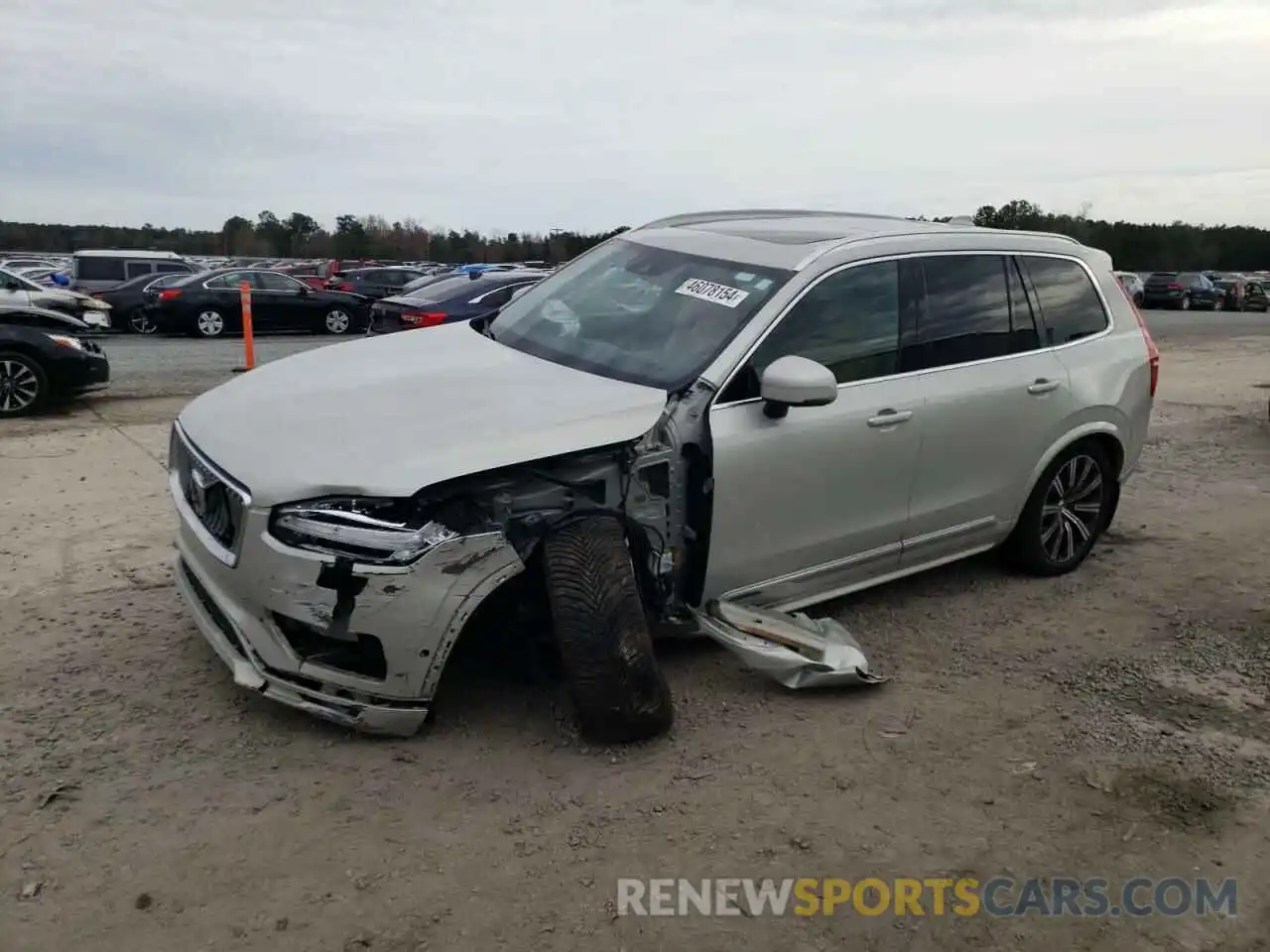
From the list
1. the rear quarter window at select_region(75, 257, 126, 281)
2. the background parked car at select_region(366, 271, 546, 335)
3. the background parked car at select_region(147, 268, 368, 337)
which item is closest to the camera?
the background parked car at select_region(366, 271, 546, 335)

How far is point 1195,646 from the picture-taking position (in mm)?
4727

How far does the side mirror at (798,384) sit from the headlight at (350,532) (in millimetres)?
1397

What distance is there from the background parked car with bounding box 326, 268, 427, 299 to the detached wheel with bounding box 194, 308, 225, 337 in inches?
212

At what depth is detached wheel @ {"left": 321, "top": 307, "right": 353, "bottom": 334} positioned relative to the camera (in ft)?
67.3

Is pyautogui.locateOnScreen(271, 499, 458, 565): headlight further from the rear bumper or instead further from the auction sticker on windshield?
the rear bumper

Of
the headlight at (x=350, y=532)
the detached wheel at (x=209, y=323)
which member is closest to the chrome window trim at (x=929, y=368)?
the headlight at (x=350, y=532)

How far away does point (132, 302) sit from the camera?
64.1 feet

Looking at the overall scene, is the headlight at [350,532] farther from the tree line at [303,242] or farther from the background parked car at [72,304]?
the tree line at [303,242]

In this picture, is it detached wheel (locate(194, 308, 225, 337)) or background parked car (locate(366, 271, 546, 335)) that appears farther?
detached wheel (locate(194, 308, 225, 337))

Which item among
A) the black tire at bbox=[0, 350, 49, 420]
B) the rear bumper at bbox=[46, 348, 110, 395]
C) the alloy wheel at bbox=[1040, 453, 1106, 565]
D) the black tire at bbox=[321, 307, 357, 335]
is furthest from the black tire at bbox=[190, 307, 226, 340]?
the alloy wheel at bbox=[1040, 453, 1106, 565]

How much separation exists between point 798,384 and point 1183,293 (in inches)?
1498

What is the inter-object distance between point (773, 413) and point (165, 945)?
103 inches

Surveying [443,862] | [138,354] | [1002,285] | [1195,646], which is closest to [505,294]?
[138,354]

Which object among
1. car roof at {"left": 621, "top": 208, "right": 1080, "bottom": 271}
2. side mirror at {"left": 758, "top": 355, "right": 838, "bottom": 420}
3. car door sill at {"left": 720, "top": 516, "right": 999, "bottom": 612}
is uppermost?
car roof at {"left": 621, "top": 208, "right": 1080, "bottom": 271}
